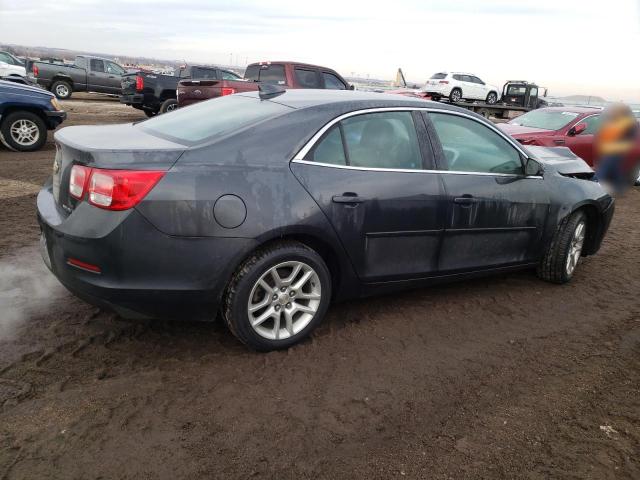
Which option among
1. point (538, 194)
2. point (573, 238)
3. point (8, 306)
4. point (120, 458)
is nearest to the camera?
point (120, 458)

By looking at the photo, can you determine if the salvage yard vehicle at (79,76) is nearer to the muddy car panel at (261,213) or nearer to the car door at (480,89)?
the car door at (480,89)

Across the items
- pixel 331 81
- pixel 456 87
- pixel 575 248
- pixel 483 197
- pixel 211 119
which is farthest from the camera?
pixel 456 87

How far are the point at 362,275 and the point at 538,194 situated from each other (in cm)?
179

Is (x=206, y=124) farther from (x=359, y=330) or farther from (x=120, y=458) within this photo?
(x=120, y=458)

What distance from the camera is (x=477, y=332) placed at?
3.82m

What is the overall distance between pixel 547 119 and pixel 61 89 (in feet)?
66.2

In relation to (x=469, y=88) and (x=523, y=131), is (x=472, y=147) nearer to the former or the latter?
(x=523, y=131)

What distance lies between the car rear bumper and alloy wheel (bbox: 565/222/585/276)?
313 cm

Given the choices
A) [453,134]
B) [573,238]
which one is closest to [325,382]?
[453,134]

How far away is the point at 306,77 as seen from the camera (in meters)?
11.9

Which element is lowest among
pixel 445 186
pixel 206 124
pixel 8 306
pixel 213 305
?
pixel 8 306

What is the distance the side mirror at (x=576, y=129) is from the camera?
9.68m

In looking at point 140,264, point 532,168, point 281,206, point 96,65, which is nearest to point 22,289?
point 140,264

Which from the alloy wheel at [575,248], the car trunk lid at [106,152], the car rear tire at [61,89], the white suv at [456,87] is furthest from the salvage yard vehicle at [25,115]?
the white suv at [456,87]
